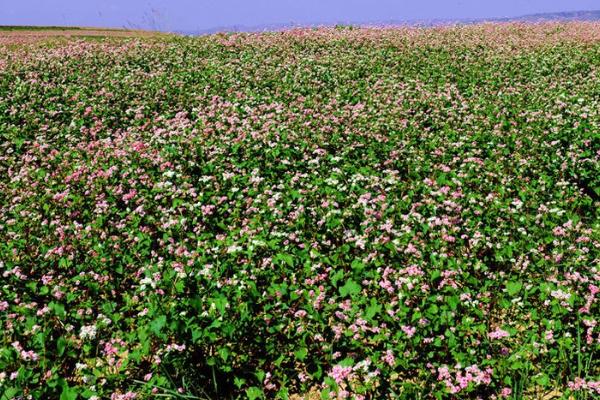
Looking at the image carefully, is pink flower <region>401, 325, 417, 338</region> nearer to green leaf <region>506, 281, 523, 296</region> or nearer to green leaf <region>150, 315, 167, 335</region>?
green leaf <region>506, 281, 523, 296</region>

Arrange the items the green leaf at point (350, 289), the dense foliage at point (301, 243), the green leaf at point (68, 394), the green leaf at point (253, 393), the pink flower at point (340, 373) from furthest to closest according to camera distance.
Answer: the green leaf at point (350, 289)
the dense foliage at point (301, 243)
the green leaf at point (253, 393)
the pink flower at point (340, 373)
the green leaf at point (68, 394)

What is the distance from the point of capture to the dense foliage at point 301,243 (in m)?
5.00

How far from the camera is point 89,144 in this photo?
11781 millimetres

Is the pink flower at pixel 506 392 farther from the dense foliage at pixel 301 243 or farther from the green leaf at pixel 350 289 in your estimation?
the green leaf at pixel 350 289

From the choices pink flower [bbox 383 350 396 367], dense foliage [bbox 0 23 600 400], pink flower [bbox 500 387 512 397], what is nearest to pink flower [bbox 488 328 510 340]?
dense foliage [bbox 0 23 600 400]

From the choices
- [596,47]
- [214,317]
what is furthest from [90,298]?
[596,47]

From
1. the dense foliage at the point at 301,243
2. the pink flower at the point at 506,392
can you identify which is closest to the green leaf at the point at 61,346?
the dense foliage at the point at 301,243

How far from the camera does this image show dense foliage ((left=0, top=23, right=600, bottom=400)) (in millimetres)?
5004

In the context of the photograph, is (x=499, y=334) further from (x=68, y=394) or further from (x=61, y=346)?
(x=61, y=346)

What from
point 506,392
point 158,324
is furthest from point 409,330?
point 158,324

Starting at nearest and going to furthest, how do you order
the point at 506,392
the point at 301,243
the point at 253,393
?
the point at 506,392, the point at 253,393, the point at 301,243

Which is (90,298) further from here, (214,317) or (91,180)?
(91,180)

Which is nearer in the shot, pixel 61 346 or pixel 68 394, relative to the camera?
pixel 68 394

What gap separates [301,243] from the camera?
722 centimetres
